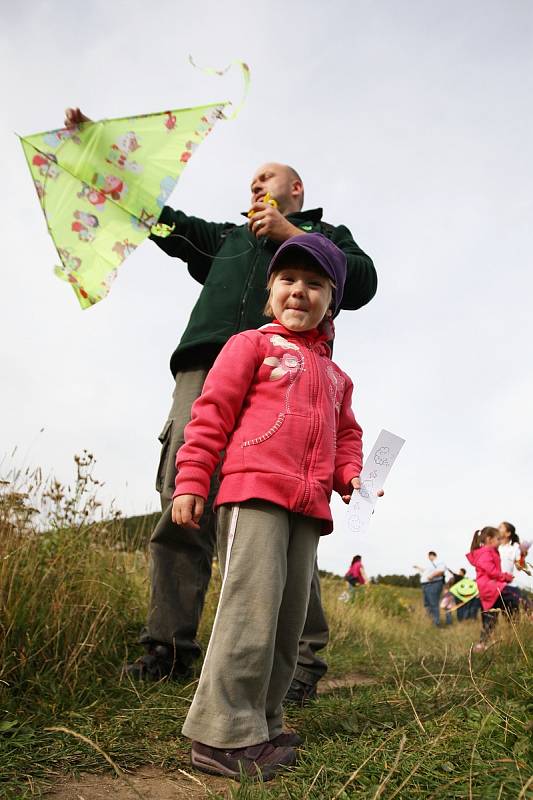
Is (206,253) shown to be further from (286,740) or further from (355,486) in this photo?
(286,740)

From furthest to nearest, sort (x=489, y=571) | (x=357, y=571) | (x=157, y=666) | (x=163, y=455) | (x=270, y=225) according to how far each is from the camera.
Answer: (x=357, y=571) < (x=489, y=571) < (x=163, y=455) < (x=157, y=666) < (x=270, y=225)

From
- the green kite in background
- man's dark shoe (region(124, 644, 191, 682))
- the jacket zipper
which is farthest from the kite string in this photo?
man's dark shoe (region(124, 644, 191, 682))

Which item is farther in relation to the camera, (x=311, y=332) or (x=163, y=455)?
(x=163, y=455)

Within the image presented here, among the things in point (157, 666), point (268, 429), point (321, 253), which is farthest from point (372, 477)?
point (157, 666)

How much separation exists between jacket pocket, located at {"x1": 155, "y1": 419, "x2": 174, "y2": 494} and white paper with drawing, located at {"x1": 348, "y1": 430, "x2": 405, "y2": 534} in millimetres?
1019

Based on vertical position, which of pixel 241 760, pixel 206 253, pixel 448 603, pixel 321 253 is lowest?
pixel 241 760

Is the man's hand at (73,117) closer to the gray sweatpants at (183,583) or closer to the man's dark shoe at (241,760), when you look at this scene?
the gray sweatpants at (183,583)

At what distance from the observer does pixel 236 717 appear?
1942 mm

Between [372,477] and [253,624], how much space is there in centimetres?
66

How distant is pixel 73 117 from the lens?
2.91 meters

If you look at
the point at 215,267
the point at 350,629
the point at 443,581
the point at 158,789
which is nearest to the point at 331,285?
the point at 215,267

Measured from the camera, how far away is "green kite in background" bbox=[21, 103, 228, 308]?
2807 millimetres

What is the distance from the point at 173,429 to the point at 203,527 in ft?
1.49

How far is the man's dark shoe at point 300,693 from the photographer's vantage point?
2.83 metres
